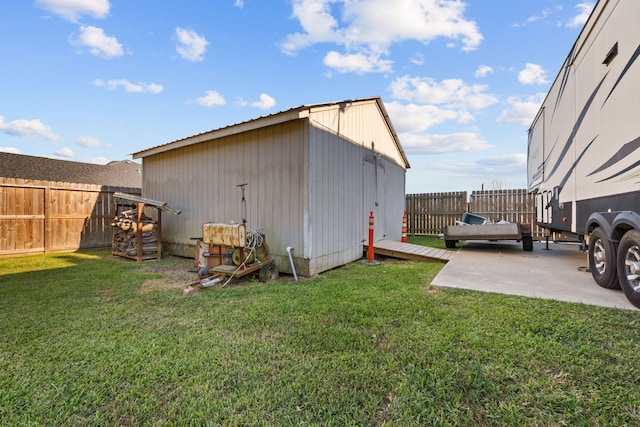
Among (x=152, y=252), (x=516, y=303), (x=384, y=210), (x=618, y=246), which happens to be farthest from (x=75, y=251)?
(x=618, y=246)

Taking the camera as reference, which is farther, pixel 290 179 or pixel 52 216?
pixel 52 216

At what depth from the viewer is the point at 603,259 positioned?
3398 millimetres

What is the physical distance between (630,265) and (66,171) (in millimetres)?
16748

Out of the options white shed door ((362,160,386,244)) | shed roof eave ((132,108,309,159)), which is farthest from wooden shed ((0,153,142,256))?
white shed door ((362,160,386,244))

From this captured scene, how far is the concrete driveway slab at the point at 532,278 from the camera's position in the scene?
10.3 ft

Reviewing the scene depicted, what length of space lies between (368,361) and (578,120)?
15.7 ft

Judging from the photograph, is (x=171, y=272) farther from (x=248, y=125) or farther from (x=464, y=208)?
(x=464, y=208)

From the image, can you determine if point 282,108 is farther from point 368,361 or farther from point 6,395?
point 6,395

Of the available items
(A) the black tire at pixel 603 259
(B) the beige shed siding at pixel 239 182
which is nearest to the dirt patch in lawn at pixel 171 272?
(B) the beige shed siding at pixel 239 182

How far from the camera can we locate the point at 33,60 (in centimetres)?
652

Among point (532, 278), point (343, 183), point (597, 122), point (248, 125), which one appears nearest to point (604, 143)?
point (597, 122)

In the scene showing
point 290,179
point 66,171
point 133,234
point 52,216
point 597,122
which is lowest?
point 133,234

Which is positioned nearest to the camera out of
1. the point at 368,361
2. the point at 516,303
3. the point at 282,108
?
the point at 368,361

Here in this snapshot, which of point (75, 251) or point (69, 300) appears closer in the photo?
point (69, 300)
